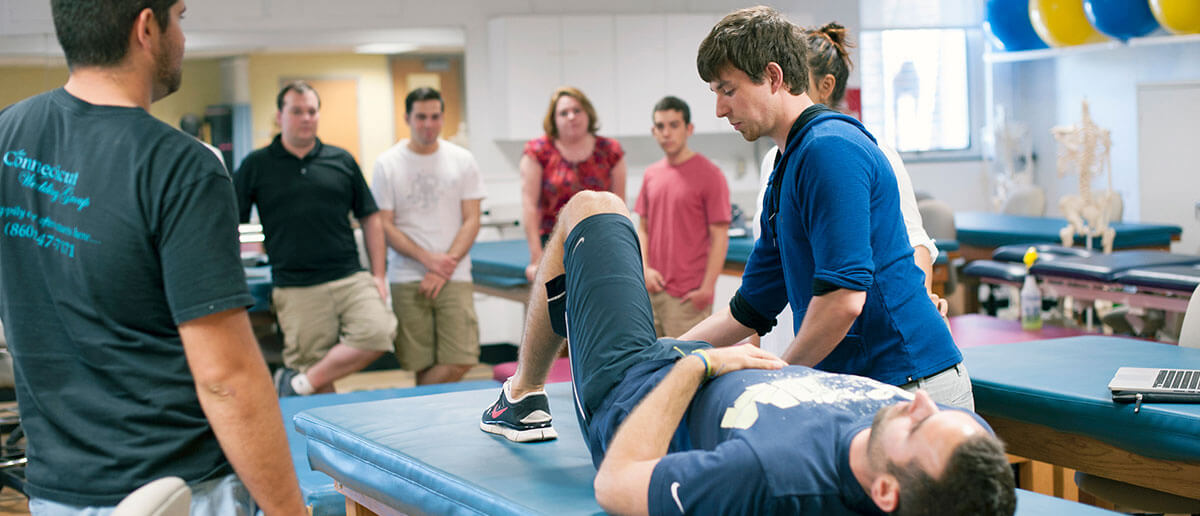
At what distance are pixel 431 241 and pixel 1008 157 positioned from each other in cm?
634

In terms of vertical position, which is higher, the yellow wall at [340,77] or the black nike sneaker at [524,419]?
the yellow wall at [340,77]

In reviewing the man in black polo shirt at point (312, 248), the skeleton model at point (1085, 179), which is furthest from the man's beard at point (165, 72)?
the skeleton model at point (1085, 179)

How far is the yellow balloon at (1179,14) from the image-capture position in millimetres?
6184

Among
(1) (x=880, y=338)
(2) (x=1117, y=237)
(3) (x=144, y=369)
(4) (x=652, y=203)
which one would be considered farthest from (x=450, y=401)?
(2) (x=1117, y=237)

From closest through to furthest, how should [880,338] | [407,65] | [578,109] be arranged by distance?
[880,338] → [578,109] → [407,65]

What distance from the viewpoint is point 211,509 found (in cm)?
151

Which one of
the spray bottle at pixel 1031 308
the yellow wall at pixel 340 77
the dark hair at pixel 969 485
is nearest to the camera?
the dark hair at pixel 969 485

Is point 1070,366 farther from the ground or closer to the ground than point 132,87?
closer to the ground

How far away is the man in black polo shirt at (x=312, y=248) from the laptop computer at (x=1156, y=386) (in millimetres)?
2998

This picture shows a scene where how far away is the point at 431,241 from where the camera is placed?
4.88 meters

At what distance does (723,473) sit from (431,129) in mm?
3343

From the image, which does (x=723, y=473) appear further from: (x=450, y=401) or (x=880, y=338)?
(x=450, y=401)

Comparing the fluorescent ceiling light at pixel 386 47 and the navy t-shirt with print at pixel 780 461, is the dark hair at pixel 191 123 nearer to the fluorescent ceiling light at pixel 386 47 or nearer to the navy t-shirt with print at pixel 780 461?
the fluorescent ceiling light at pixel 386 47

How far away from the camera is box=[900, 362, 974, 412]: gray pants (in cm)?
202
